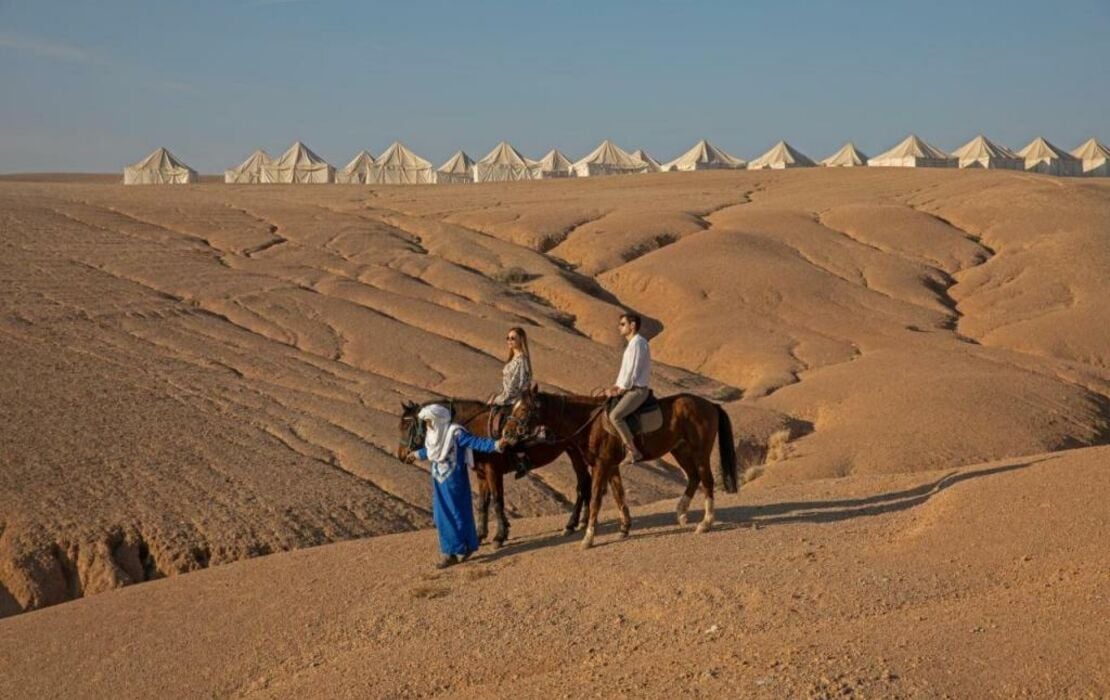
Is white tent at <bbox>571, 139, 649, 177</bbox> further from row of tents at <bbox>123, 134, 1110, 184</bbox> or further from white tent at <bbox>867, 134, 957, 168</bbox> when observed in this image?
white tent at <bbox>867, 134, 957, 168</bbox>

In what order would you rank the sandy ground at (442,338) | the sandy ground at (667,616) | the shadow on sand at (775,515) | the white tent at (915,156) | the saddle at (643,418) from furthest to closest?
1. the white tent at (915,156)
2. the sandy ground at (442,338)
3. the shadow on sand at (775,515)
4. the saddle at (643,418)
5. the sandy ground at (667,616)

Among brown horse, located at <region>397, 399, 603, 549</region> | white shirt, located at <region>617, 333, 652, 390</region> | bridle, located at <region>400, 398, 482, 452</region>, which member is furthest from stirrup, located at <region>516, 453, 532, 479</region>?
white shirt, located at <region>617, 333, 652, 390</region>

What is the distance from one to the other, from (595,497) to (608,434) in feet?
2.14

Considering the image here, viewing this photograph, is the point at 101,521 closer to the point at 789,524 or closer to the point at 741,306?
the point at 789,524

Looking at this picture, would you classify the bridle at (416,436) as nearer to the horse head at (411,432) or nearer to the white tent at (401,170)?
the horse head at (411,432)

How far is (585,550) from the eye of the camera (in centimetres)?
1098

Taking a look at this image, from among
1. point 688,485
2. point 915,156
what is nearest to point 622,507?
point 688,485

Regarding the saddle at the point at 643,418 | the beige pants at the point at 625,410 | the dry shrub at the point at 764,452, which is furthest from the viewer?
the dry shrub at the point at 764,452

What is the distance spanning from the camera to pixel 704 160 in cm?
6950

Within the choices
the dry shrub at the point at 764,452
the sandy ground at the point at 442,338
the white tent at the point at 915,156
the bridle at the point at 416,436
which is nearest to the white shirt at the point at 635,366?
the bridle at the point at 416,436

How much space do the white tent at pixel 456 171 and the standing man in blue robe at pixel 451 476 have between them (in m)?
59.7

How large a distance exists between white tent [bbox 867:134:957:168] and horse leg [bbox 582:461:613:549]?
5575 centimetres

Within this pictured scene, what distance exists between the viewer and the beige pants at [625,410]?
11.3 meters

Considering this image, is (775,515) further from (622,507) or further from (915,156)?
(915,156)
